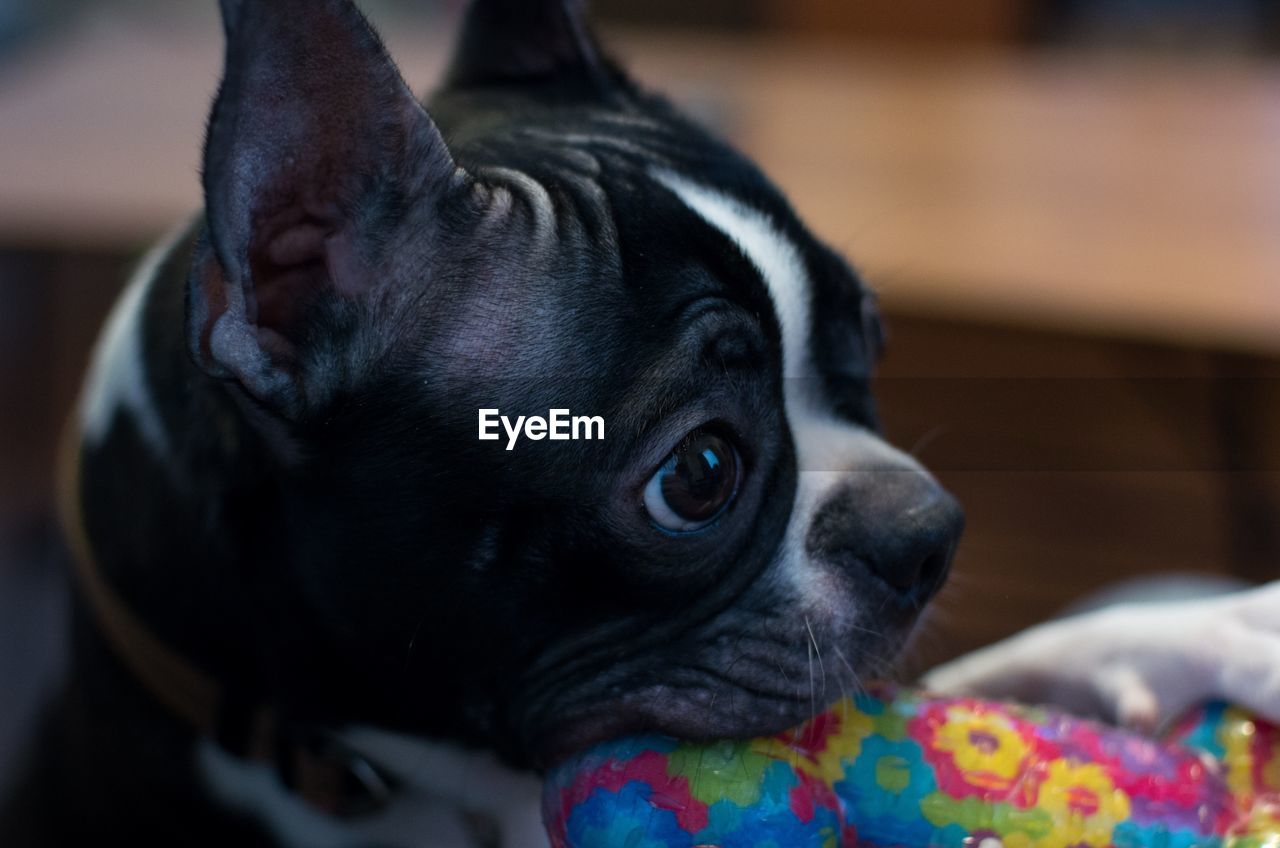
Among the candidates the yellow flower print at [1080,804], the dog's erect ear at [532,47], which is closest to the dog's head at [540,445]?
the yellow flower print at [1080,804]

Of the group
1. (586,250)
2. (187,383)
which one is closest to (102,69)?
(187,383)

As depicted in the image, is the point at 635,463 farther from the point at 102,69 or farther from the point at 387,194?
the point at 102,69

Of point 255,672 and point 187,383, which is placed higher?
point 187,383

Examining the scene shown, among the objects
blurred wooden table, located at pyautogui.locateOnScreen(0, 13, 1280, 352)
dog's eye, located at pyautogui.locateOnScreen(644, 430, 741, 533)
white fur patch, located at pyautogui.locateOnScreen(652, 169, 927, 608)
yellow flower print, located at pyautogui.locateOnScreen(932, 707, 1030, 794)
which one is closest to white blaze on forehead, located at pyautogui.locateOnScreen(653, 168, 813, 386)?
white fur patch, located at pyautogui.locateOnScreen(652, 169, 927, 608)

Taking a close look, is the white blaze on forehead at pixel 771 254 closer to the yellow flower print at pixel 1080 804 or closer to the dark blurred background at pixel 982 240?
the dark blurred background at pixel 982 240

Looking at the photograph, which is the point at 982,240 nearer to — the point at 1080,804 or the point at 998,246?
the point at 998,246

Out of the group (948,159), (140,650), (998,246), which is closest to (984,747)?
(140,650)
